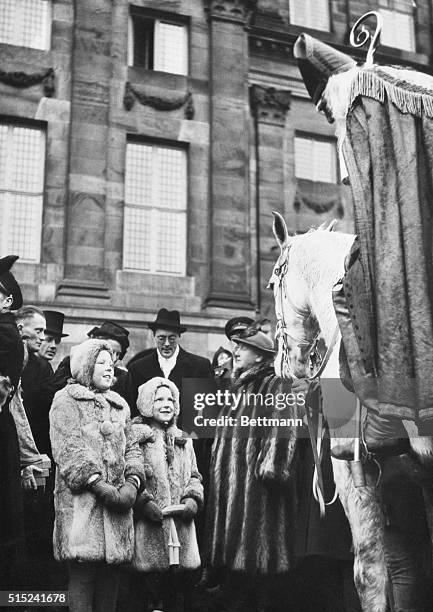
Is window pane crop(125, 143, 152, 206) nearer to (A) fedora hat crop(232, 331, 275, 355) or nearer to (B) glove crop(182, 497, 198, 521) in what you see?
(A) fedora hat crop(232, 331, 275, 355)

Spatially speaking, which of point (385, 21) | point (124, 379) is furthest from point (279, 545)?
point (385, 21)

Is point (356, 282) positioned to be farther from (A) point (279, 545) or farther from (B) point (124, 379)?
(B) point (124, 379)

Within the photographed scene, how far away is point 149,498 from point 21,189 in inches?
376

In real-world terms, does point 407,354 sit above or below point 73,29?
below

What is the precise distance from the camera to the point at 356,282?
3.25 metres

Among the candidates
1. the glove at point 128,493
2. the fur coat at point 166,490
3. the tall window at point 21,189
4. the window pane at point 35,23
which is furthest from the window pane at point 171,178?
the glove at point 128,493

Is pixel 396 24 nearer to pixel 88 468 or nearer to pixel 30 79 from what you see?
pixel 30 79

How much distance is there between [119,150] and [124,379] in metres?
8.05

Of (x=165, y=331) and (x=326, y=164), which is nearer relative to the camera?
(x=165, y=331)

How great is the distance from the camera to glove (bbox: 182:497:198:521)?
18.6ft

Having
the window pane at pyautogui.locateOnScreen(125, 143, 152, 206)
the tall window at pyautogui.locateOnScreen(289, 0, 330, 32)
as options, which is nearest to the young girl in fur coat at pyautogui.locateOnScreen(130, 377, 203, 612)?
the window pane at pyautogui.locateOnScreen(125, 143, 152, 206)

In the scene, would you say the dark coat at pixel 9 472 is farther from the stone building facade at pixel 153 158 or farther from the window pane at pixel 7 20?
the window pane at pixel 7 20

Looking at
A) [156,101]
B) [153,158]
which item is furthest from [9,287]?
[156,101]

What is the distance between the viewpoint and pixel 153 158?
1459 cm
